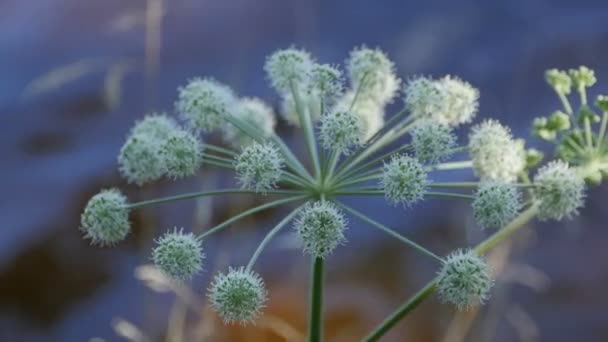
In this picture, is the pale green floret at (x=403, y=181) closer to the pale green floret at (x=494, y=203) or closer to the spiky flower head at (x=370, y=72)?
the pale green floret at (x=494, y=203)

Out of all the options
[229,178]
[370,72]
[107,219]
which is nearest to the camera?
[107,219]

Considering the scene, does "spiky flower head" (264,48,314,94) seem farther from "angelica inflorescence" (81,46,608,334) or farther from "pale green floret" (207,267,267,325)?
"pale green floret" (207,267,267,325)

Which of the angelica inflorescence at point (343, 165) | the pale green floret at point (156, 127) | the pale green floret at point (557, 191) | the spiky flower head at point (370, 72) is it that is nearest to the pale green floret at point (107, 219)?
the angelica inflorescence at point (343, 165)

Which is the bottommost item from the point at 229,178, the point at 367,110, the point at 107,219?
the point at 107,219

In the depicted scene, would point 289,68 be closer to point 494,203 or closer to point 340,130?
point 340,130

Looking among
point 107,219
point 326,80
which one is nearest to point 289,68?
point 326,80

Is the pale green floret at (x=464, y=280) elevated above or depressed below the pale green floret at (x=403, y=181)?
below
